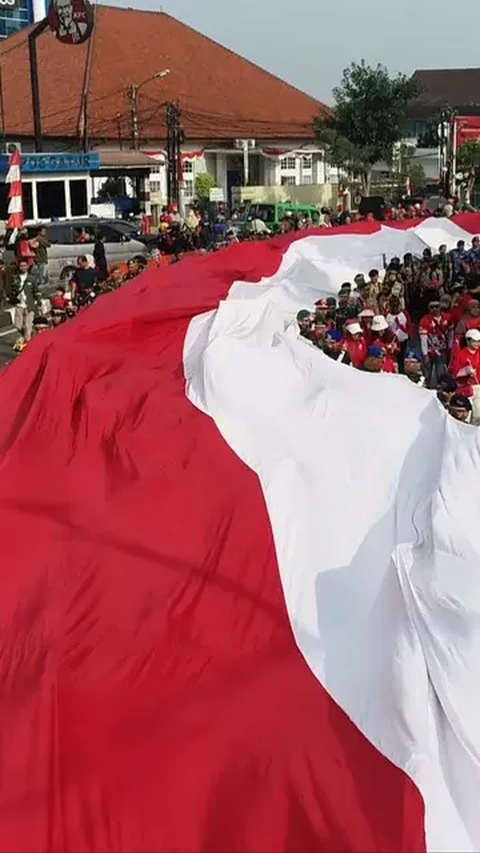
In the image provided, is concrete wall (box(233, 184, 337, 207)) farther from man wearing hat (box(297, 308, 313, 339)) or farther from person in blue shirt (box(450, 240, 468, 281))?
man wearing hat (box(297, 308, 313, 339))

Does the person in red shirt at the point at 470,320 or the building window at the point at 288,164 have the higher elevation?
the building window at the point at 288,164

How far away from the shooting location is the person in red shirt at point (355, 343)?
8.80 m

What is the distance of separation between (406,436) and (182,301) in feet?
15.3

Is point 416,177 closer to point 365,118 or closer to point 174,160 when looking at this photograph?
point 365,118

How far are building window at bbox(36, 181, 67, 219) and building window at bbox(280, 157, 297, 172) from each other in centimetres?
2360

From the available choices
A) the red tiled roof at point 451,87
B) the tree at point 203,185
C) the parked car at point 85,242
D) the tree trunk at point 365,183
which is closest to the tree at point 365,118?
the tree trunk at point 365,183

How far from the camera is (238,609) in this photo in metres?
5.04

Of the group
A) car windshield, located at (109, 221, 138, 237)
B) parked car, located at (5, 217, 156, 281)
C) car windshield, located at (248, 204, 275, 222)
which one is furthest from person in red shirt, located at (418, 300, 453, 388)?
car windshield, located at (248, 204, 275, 222)

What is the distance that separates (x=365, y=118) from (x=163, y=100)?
40.9 feet

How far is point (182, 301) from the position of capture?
33.9ft

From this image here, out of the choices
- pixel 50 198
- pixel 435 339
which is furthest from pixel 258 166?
pixel 435 339

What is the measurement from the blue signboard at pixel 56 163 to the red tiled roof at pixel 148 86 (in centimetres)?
1327

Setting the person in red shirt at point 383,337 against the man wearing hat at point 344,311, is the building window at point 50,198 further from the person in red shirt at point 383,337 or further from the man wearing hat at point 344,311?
the person in red shirt at point 383,337

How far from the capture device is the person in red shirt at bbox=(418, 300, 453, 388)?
965 cm
